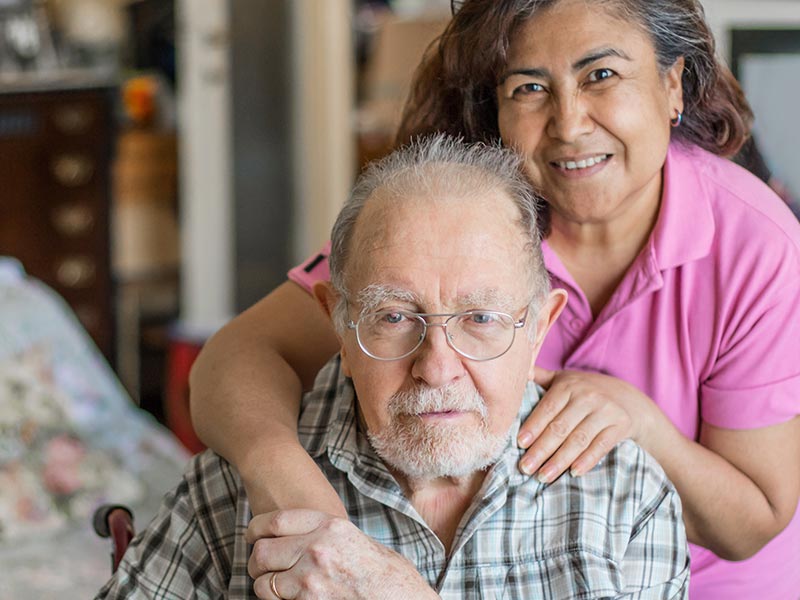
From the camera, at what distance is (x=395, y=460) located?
1494 millimetres

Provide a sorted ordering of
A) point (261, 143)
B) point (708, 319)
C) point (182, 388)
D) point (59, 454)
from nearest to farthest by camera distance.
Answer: point (708, 319), point (59, 454), point (182, 388), point (261, 143)

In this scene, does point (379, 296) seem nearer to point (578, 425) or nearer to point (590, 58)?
point (578, 425)

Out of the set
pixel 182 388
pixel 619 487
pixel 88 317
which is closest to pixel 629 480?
pixel 619 487

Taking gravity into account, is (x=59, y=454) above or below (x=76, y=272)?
above

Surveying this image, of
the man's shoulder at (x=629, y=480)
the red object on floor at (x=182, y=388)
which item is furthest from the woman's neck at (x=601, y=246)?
the red object on floor at (x=182, y=388)

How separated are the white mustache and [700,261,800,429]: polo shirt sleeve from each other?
418 millimetres

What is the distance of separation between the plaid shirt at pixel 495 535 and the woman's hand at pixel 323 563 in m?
0.14

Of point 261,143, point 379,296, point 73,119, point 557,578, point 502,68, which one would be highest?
point 502,68

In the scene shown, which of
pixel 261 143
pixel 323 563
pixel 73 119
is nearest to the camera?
pixel 323 563

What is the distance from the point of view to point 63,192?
16.0ft

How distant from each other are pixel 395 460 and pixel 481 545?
6.3 inches

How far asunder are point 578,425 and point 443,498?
0.66 ft

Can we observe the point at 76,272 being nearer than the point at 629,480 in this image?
No

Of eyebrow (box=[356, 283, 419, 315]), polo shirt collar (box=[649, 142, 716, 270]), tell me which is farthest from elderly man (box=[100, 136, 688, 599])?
polo shirt collar (box=[649, 142, 716, 270])
